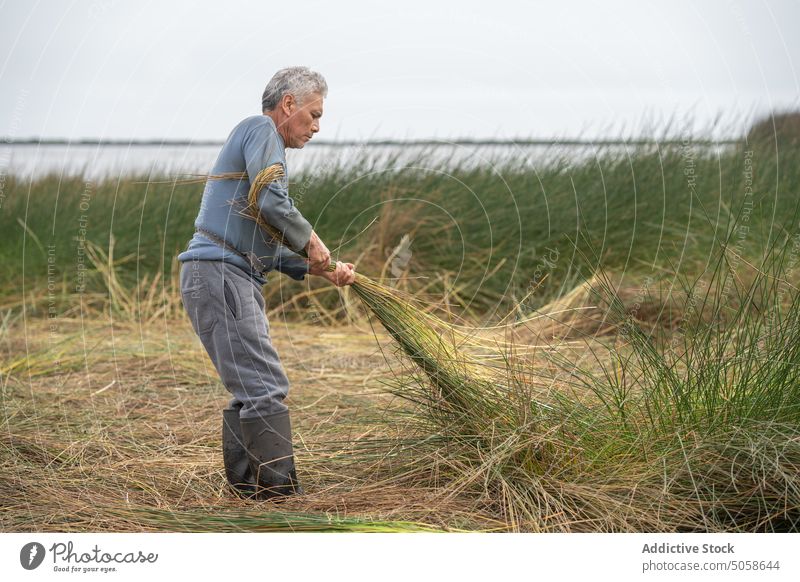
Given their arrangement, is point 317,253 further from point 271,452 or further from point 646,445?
point 646,445

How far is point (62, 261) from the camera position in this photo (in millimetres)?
7051

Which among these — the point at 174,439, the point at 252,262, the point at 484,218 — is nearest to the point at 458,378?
the point at 252,262

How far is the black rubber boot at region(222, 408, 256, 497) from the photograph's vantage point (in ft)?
10.8

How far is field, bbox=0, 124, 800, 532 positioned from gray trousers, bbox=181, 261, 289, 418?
35 cm

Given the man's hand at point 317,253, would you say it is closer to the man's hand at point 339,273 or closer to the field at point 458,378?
the man's hand at point 339,273

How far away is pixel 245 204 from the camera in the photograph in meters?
3.14

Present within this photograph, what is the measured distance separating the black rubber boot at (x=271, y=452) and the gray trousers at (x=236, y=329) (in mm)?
36

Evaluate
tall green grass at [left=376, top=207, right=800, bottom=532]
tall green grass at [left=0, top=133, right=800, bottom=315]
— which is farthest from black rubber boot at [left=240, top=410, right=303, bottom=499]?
tall green grass at [left=0, top=133, right=800, bottom=315]

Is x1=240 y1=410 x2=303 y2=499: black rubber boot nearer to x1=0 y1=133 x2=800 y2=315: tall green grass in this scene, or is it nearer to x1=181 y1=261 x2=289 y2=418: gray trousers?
x1=181 y1=261 x2=289 y2=418: gray trousers

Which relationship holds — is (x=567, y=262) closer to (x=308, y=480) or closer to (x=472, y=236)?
(x=472, y=236)

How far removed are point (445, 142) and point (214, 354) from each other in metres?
3.82

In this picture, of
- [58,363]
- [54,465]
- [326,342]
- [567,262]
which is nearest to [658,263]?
[567,262]

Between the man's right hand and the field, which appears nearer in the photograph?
the field

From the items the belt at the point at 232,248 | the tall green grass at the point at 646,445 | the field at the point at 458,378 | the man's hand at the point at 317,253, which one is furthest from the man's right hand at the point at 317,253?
the tall green grass at the point at 646,445
